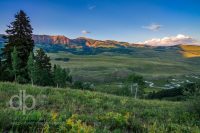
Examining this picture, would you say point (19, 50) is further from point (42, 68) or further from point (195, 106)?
point (195, 106)

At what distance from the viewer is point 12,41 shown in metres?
46.9

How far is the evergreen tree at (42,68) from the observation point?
60.1 meters

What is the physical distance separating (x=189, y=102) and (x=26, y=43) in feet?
131

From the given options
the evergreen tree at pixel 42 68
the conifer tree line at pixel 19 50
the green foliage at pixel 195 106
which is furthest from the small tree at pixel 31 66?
the green foliage at pixel 195 106

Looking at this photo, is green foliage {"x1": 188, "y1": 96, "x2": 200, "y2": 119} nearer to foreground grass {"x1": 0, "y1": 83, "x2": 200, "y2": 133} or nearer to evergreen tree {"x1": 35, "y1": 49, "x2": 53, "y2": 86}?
foreground grass {"x1": 0, "y1": 83, "x2": 200, "y2": 133}

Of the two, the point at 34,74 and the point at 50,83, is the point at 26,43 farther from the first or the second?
the point at 50,83

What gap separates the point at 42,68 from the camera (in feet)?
207

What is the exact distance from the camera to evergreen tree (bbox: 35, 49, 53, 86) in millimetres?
60094

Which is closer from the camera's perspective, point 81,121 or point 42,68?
point 81,121

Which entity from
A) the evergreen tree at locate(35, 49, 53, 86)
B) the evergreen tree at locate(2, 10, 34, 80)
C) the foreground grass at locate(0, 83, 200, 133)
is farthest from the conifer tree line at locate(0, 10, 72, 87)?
the foreground grass at locate(0, 83, 200, 133)

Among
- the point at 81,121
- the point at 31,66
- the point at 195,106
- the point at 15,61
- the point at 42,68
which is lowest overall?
the point at 42,68

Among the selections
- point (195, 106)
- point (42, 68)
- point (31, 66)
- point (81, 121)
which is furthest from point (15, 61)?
point (81, 121)

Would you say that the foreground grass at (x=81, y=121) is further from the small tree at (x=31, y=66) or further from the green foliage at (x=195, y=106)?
the small tree at (x=31, y=66)

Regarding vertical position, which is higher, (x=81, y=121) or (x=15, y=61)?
(x=81, y=121)
